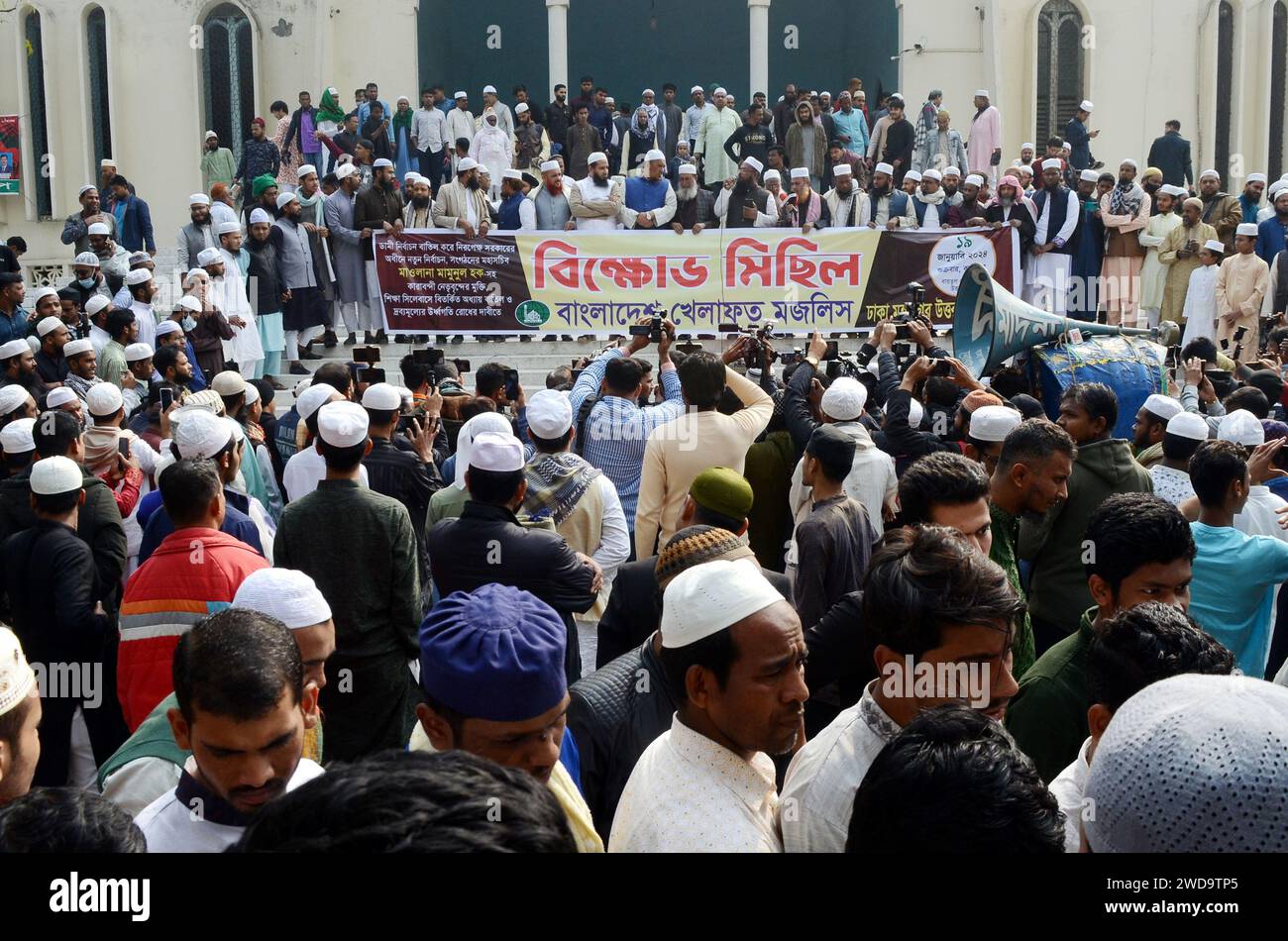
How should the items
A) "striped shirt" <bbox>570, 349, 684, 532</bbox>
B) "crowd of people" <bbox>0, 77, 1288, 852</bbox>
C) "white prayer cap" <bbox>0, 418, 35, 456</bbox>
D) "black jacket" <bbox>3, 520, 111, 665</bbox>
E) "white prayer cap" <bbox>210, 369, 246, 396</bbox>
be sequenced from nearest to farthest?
"crowd of people" <bbox>0, 77, 1288, 852</bbox> < "black jacket" <bbox>3, 520, 111, 665</bbox> < "white prayer cap" <bbox>0, 418, 35, 456</bbox> < "striped shirt" <bbox>570, 349, 684, 532</bbox> < "white prayer cap" <bbox>210, 369, 246, 396</bbox>

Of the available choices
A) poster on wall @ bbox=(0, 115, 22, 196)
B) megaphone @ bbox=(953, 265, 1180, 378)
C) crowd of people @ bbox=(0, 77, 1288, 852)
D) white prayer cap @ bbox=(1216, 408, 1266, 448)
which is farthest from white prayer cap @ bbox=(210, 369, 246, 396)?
poster on wall @ bbox=(0, 115, 22, 196)

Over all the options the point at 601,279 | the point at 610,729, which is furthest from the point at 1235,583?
the point at 601,279

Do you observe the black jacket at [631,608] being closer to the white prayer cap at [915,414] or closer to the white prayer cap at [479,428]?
the white prayer cap at [479,428]

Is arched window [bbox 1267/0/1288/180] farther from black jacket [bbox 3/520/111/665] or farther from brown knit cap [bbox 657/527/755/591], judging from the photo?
black jacket [bbox 3/520/111/665]

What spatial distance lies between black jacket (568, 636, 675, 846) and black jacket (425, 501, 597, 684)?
1036mm

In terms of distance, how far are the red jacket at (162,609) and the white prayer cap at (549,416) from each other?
1.67 m

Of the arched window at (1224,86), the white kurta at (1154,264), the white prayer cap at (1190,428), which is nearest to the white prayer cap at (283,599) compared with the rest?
the white prayer cap at (1190,428)

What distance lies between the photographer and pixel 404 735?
4723 mm

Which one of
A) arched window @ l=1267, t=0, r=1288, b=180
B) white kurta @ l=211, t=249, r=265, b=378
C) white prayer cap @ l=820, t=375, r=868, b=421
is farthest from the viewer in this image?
arched window @ l=1267, t=0, r=1288, b=180

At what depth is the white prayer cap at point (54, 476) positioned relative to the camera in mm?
4738

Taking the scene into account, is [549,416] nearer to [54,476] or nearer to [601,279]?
[54,476]

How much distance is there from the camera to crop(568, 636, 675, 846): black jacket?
3.38 metres

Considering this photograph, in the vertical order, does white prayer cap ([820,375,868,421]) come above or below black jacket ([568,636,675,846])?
above

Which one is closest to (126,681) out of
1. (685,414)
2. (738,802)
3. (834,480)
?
(738,802)
